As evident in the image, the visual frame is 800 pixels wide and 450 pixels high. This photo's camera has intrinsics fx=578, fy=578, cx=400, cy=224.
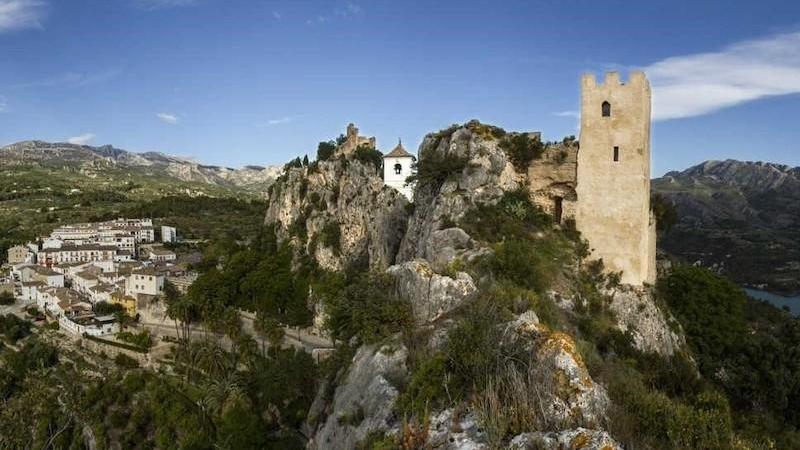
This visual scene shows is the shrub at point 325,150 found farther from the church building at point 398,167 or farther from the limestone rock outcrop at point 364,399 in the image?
the limestone rock outcrop at point 364,399

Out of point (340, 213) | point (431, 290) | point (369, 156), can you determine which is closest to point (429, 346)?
point (431, 290)

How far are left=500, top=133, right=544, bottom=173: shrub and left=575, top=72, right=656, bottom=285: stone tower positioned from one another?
146 inches

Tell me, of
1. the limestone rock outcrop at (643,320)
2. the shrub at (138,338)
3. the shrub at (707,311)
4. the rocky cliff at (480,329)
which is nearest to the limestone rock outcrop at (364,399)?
the rocky cliff at (480,329)

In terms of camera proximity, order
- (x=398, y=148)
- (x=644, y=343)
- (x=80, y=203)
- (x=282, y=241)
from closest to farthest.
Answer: (x=644, y=343)
(x=398, y=148)
(x=282, y=241)
(x=80, y=203)

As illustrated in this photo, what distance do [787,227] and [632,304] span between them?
190458mm

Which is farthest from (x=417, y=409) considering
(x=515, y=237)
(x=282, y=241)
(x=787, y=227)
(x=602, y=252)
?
(x=787, y=227)

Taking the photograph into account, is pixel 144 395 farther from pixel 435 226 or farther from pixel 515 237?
pixel 515 237

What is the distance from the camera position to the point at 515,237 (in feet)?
94.1

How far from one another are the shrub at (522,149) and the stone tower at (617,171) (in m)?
3.70

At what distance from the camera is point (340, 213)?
61562 mm

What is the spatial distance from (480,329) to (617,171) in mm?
17880

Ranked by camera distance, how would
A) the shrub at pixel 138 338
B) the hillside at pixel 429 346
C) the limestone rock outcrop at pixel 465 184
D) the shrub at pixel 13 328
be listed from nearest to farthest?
the hillside at pixel 429 346, the limestone rock outcrop at pixel 465 184, the shrub at pixel 138 338, the shrub at pixel 13 328

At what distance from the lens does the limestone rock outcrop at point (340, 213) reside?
50562 mm

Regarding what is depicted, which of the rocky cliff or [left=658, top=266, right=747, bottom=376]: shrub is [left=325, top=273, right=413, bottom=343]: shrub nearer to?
the rocky cliff
